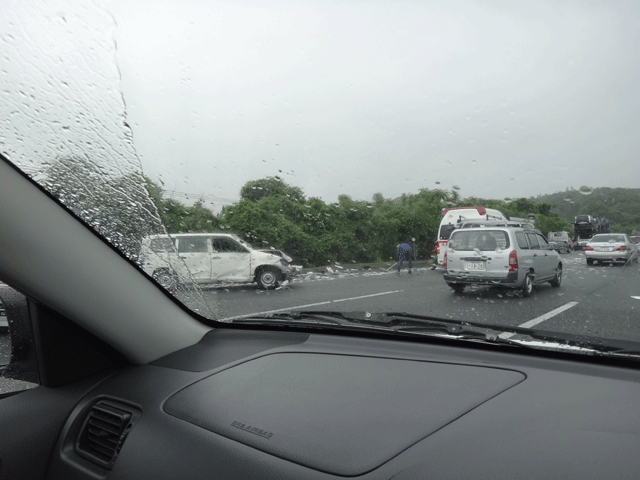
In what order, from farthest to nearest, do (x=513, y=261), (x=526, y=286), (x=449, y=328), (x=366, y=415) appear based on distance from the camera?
(x=526, y=286), (x=513, y=261), (x=449, y=328), (x=366, y=415)

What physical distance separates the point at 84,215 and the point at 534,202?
230 centimetres

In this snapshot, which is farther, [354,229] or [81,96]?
[354,229]

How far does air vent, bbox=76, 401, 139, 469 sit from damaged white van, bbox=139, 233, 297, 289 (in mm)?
734

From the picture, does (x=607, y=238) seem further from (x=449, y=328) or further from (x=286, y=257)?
(x=286, y=257)

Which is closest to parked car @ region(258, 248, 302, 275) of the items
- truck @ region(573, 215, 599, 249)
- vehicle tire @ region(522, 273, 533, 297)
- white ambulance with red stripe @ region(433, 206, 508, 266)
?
white ambulance with red stripe @ region(433, 206, 508, 266)

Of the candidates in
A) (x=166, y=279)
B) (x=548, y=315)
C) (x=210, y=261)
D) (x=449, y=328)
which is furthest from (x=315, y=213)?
(x=548, y=315)

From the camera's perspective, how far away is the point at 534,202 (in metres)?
2.60

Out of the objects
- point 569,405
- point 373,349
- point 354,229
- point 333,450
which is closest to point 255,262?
point 354,229

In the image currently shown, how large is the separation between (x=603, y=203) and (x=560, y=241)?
0.68 m

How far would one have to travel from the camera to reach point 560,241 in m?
3.06

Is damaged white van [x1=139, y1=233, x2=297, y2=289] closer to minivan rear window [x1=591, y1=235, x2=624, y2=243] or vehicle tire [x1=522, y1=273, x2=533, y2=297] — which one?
vehicle tire [x1=522, y1=273, x2=533, y2=297]

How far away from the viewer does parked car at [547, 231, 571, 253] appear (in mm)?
2981

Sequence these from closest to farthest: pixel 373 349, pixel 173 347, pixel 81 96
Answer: pixel 81 96
pixel 373 349
pixel 173 347

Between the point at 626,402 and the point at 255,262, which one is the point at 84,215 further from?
the point at 626,402
